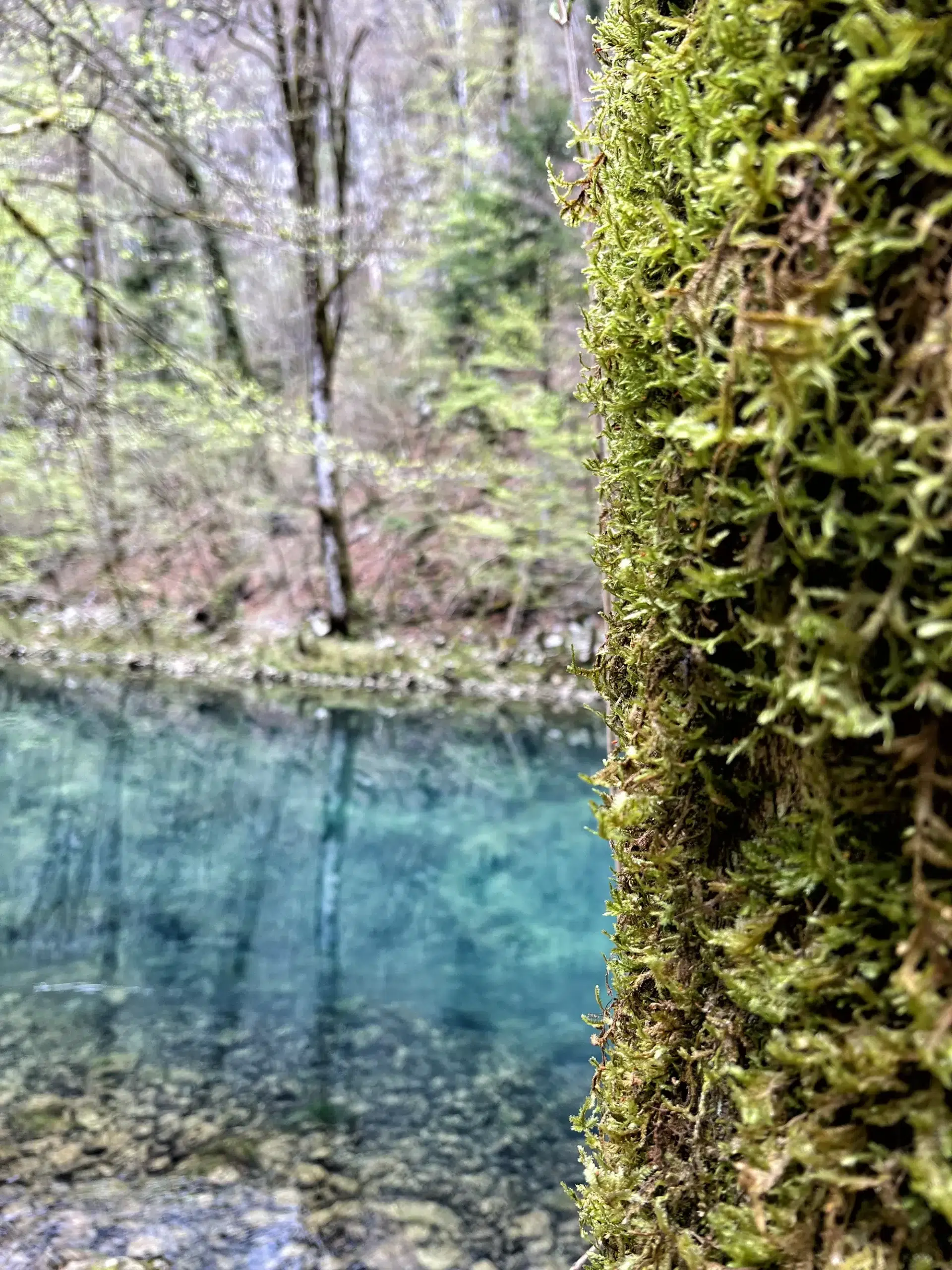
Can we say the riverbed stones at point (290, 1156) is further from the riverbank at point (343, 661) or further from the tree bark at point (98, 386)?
the riverbank at point (343, 661)

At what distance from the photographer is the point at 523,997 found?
557 centimetres

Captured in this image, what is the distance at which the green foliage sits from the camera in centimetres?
55

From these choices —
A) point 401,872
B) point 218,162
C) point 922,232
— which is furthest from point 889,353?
point 401,872

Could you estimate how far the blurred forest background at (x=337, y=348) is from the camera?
1025cm

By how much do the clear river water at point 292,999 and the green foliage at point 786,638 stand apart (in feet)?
10.7

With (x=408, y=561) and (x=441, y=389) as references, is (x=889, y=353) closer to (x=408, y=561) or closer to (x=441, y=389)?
(x=408, y=561)

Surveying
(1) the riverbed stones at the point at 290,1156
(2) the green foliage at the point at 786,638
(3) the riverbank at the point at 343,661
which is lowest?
(3) the riverbank at the point at 343,661

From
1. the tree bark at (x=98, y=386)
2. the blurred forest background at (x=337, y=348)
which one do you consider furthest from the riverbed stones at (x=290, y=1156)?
the blurred forest background at (x=337, y=348)

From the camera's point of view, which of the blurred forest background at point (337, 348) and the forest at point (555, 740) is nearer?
the forest at point (555, 740)

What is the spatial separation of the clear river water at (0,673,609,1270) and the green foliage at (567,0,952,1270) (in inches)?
128

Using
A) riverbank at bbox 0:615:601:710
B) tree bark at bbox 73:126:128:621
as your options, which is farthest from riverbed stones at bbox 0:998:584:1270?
riverbank at bbox 0:615:601:710

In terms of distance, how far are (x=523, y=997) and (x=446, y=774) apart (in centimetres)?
440

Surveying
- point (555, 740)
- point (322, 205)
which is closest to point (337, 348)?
point (322, 205)

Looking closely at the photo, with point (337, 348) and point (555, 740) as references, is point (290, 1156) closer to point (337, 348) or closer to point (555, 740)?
point (555, 740)
